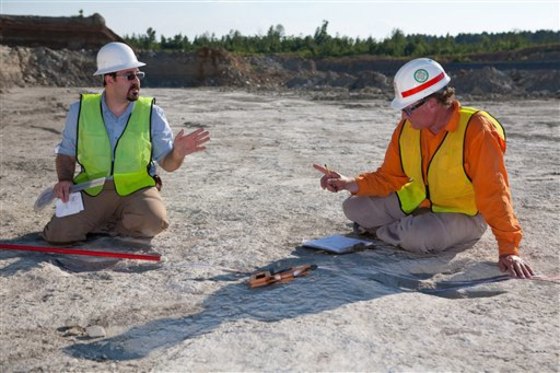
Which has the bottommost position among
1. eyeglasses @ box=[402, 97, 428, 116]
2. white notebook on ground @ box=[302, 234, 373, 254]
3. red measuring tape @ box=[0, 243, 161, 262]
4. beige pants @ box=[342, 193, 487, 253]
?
red measuring tape @ box=[0, 243, 161, 262]

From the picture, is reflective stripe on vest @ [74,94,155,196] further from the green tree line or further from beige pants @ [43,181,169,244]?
the green tree line

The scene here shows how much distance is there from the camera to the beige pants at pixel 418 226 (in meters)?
4.54

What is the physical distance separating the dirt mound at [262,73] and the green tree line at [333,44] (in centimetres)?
393

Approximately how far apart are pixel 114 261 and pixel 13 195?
8.35 feet

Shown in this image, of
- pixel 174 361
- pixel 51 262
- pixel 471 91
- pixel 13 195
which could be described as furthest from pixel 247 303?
pixel 471 91

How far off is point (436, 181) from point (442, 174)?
10 centimetres

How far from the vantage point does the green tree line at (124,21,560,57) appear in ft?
114

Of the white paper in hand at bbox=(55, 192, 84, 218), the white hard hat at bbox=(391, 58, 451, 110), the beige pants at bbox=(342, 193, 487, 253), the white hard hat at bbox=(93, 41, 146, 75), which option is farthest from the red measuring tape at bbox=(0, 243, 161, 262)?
the white hard hat at bbox=(391, 58, 451, 110)

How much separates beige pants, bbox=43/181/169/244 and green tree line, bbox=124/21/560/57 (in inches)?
1134

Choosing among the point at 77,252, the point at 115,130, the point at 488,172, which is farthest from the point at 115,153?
the point at 488,172

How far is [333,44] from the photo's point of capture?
38750 mm

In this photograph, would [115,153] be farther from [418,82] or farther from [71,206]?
[418,82]

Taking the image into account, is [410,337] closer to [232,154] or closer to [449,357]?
[449,357]

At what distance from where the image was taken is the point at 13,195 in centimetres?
662
